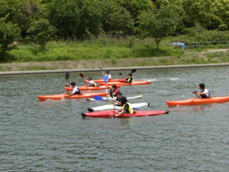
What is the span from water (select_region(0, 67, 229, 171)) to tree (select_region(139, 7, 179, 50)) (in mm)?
25585

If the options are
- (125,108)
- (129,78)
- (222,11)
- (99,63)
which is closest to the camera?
(125,108)

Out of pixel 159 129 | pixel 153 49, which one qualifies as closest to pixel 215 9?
pixel 153 49

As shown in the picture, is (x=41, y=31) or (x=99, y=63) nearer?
(x=99, y=63)

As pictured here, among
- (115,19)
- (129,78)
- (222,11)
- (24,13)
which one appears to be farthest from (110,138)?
(222,11)

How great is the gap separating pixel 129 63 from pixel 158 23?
7.30 m

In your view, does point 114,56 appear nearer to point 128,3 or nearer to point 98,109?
point 128,3

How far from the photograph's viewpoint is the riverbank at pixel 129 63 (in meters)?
44.8

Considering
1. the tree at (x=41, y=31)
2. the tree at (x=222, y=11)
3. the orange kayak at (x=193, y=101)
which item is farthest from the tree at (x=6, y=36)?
the tree at (x=222, y=11)

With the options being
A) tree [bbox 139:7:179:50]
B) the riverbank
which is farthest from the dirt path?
tree [bbox 139:7:179:50]

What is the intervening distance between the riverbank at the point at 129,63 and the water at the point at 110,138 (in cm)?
1861

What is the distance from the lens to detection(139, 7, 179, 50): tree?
50.9 meters

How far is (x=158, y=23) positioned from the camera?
5094 cm

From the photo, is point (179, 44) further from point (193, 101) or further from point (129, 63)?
point (193, 101)

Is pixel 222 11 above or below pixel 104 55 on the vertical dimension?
above
